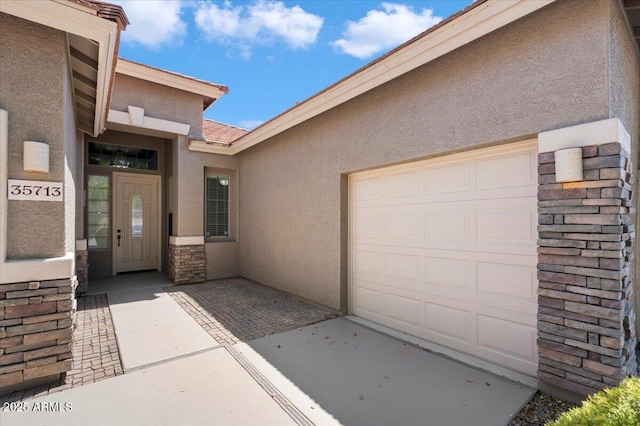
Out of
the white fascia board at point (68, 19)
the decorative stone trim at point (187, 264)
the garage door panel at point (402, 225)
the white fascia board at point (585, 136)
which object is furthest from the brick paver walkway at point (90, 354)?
the white fascia board at point (585, 136)

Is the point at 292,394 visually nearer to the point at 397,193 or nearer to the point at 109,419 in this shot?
the point at 109,419

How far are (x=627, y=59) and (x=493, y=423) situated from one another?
15.8 feet

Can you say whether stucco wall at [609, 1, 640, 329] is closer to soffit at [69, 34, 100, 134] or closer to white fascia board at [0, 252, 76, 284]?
soffit at [69, 34, 100, 134]

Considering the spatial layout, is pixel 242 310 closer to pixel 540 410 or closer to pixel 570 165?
pixel 540 410

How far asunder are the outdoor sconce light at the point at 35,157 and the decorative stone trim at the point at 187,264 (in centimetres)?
594

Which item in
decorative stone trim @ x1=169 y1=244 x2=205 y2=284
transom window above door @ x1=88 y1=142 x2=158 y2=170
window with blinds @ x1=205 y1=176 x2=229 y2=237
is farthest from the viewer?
window with blinds @ x1=205 y1=176 x2=229 y2=237

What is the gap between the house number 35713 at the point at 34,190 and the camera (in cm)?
364

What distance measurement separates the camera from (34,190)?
3777 millimetres

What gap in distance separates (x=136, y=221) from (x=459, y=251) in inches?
420

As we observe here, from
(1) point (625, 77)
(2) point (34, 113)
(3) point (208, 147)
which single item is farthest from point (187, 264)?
(1) point (625, 77)

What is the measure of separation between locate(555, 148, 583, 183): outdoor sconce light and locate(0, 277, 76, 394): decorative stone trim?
6039mm

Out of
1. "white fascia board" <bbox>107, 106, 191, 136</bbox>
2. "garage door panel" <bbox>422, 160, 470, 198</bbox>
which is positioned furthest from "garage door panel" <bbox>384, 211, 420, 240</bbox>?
"white fascia board" <bbox>107, 106, 191, 136</bbox>

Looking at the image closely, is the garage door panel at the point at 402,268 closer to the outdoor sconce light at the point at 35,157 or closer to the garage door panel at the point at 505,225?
the garage door panel at the point at 505,225

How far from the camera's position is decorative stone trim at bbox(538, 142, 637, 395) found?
120 inches
